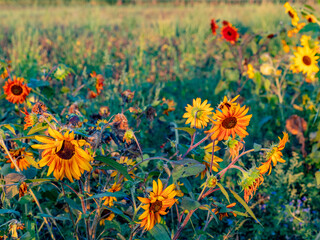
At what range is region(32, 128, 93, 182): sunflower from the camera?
91 centimetres

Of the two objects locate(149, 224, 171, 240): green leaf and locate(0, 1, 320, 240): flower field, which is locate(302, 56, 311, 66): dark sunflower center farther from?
locate(149, 224, 171, 240): green leaf

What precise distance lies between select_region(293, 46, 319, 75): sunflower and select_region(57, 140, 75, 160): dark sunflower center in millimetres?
1601

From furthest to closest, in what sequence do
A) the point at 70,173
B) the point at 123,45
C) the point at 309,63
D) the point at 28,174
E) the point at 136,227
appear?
the point at 123,45 → the point at 309,63 → the point at 28,174 → the point at 136,227 → the point at 70,173

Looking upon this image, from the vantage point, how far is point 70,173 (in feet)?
3.10

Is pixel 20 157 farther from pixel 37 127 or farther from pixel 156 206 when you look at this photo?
pixel 156 206

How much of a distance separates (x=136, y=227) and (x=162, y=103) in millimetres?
751

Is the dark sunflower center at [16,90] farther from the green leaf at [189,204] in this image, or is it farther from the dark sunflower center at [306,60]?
the dark sunflower center at [306,60]

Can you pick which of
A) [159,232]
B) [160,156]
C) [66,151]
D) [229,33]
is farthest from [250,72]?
[66,151]

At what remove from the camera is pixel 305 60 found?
2084 mm

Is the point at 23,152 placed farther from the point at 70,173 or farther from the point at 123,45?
the point at 123,45

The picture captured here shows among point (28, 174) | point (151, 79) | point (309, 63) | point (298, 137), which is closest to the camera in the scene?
point (28, 174)

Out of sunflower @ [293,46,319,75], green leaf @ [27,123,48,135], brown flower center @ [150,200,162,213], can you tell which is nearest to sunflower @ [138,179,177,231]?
brown flower center @ [150,200,162,213]

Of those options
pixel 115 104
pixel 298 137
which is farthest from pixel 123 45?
pixel 298 137

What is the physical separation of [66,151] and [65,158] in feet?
0.07
